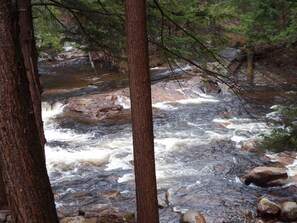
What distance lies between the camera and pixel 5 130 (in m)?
3.63

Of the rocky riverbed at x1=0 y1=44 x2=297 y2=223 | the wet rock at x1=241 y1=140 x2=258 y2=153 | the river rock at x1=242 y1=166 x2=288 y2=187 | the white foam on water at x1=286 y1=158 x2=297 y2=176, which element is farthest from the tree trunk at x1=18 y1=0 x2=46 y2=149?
the wet rock at x1=241 y1=140 x2=258 y2=153

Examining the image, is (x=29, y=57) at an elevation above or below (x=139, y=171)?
above

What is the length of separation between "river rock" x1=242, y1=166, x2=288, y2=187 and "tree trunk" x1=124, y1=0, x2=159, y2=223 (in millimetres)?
5163

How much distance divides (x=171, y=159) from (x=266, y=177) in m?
2.86

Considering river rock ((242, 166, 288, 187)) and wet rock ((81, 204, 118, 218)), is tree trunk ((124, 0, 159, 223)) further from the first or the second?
river rock ((242, 166, 288, 187))

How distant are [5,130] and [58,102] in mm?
13356

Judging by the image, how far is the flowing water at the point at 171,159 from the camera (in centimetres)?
852

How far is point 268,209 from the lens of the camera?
25.6 ft

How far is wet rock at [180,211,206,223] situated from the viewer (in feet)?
24.0

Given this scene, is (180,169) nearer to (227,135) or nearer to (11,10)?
(227,135)

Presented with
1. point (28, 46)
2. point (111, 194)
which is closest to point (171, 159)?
point (111, 194)

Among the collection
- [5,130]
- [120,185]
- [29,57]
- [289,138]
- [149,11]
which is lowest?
[120,185]

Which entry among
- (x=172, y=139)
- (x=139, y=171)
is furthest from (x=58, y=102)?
(x=139, y=171)

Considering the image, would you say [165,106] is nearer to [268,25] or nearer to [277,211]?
[268,25]
